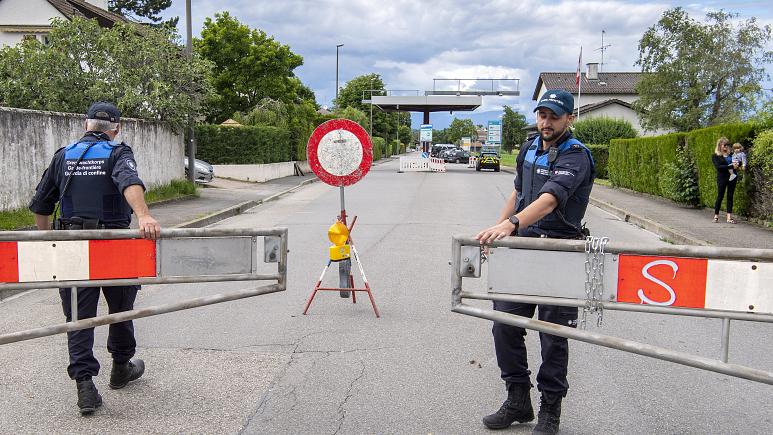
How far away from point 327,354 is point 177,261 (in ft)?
6.77

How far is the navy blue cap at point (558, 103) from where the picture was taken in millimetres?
4086

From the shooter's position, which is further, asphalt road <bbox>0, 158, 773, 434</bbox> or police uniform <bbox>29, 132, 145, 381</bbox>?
police uniform <bbox>29, 132, 145, 381</bbox>

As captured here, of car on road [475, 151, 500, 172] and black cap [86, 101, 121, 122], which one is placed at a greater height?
black cap [86, 101, 121, 122]

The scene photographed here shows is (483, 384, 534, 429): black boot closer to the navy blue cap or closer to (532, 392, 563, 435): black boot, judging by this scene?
(532, 392, 563, 435): black boot

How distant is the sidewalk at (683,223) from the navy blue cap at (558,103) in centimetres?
864

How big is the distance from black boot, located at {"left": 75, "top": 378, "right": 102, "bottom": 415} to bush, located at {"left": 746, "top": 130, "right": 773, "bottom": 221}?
41.4 ft

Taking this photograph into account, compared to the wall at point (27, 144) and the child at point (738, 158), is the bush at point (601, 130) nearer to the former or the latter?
the child at point (738, 158)

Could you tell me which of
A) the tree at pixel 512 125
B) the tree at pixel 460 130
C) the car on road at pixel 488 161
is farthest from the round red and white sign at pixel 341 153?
the tree at pixel 460 130

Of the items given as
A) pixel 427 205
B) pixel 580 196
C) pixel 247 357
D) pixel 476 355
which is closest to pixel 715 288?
pixel 580 196

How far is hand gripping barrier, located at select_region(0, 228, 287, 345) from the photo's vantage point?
153 inches

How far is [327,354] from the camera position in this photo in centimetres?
579

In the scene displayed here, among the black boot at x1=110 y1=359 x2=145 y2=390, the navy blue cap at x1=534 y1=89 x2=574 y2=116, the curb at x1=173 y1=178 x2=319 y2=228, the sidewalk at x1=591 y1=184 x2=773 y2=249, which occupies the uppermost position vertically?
the navy blue cap at x1=534 y1=89 x2=574 y2=116

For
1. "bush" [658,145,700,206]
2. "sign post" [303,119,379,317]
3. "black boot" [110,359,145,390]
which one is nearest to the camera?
"black boot" [110,359,145,390]

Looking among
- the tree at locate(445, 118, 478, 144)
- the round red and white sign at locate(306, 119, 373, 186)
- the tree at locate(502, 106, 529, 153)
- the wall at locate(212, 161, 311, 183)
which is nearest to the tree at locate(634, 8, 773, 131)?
the wall at locate(212, 161, 311, 183)
